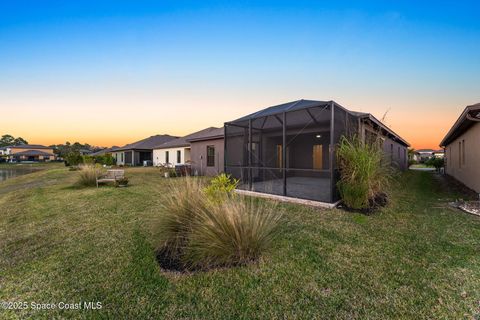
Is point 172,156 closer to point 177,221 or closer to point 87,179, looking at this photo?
point 87,179

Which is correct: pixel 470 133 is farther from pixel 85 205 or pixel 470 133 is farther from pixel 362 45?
pixel 85 205

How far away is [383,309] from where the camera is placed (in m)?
1.83

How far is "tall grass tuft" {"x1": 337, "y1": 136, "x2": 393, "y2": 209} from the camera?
4.96 metres

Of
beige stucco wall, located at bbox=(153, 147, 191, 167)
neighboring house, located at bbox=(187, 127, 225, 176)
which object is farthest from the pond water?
neighboring house, located at bbox=(187, 127, 225, 176)

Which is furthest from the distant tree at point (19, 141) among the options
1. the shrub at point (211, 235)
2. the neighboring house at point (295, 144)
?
the shrub at point (211, 235)

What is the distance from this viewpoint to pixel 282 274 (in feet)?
8.02

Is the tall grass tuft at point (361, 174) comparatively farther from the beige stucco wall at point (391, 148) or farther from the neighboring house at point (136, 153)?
the neighboring house at point (136, 153)

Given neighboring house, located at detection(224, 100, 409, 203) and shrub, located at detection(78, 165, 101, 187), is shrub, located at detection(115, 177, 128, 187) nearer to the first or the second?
shrub, located at detection(78, 165, 101, 187)

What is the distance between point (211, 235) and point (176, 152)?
1903 cm

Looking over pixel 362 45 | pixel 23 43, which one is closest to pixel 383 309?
pixel 362 45

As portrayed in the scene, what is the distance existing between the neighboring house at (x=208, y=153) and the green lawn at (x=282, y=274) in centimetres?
923

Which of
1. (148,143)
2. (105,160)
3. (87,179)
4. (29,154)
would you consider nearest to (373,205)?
(87,179)

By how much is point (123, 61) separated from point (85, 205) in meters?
7.45

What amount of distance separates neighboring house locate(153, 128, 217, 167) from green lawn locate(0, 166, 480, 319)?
47.9ft
